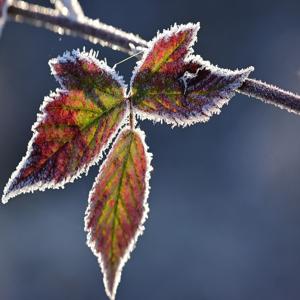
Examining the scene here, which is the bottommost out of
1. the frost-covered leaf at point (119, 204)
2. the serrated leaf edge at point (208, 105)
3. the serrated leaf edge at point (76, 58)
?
the frost-covered leaf at point (119, 204)

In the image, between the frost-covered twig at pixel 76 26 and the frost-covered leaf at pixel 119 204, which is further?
the frost-covered leaf at pixel 119 204

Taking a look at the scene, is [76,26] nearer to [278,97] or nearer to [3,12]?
[3,12]

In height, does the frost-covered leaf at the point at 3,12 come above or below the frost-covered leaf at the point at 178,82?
above

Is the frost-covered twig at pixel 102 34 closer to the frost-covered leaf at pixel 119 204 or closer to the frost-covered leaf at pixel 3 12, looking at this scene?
the frost-covered leaf at pixel 3 12

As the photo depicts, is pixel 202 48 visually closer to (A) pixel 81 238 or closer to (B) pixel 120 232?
(A) pixel 81 238

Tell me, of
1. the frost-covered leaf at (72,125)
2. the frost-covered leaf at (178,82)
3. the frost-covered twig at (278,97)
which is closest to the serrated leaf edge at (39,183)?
the frost-covered leaf at (72,125)
